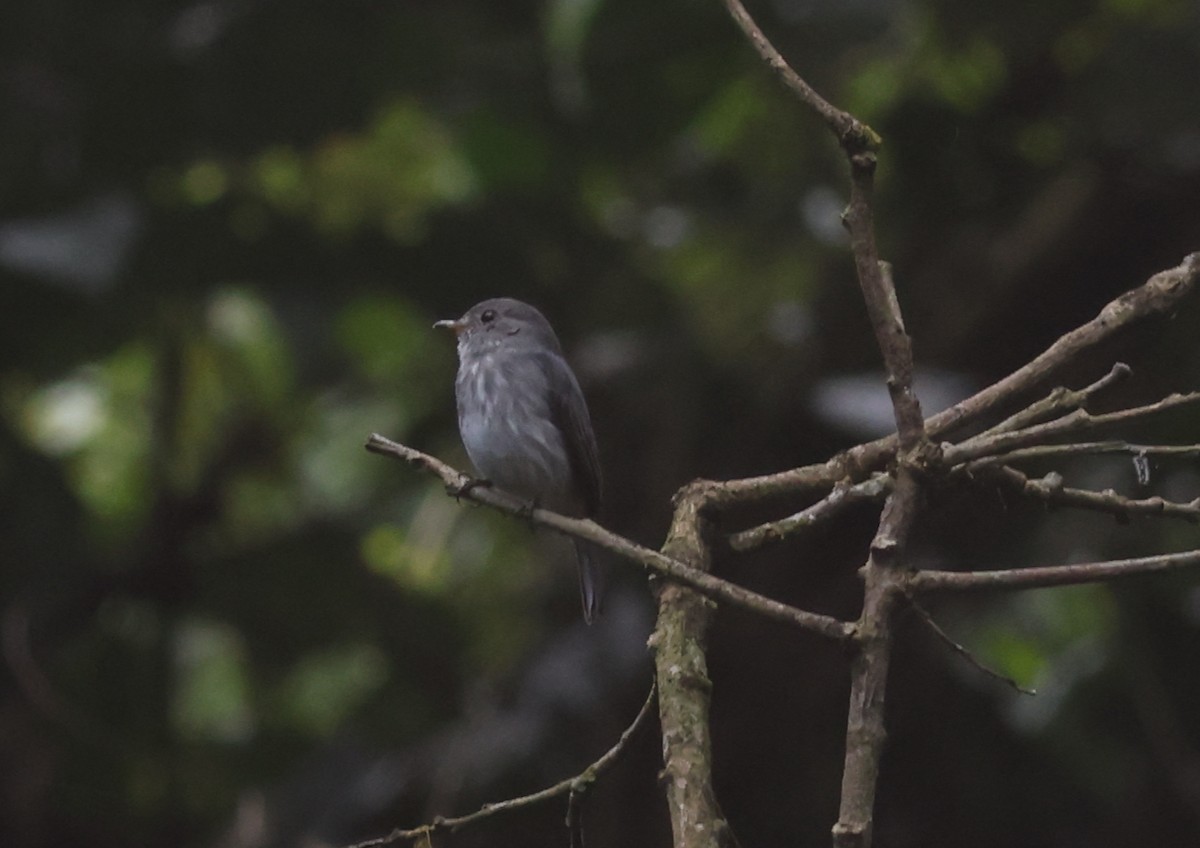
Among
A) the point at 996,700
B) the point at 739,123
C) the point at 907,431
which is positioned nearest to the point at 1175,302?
the point at 907,431

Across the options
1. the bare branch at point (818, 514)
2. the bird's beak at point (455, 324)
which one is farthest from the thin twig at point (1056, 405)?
the bird's beak at point (455, 324)

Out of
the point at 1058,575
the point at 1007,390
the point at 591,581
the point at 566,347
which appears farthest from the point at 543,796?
the point at 566,347

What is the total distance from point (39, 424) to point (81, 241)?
1.52 metres

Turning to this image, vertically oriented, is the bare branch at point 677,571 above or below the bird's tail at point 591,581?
below

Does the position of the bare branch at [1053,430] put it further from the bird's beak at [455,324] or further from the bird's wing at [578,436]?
the bird's beak at [455,324]

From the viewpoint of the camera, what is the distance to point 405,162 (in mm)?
5297

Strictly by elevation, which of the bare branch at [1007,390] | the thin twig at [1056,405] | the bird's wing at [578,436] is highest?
the bird's wing at [578,436]

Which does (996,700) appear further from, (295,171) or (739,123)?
(295,171)

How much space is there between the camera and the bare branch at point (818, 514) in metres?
2.01

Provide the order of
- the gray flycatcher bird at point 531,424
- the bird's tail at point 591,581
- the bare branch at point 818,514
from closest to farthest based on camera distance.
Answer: the bare branch at point 818,514, the gray flycatcher bird at point 531,424, the bird's tail at point 591,581

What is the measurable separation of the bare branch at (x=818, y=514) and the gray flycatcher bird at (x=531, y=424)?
5.53 ft

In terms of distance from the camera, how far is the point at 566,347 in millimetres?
4836

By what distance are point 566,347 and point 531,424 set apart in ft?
2.89

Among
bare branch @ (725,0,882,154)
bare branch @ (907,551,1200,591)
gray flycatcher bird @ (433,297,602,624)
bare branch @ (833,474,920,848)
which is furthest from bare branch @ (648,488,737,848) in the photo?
gray flycatcher bird @ (433,297,602,624)
